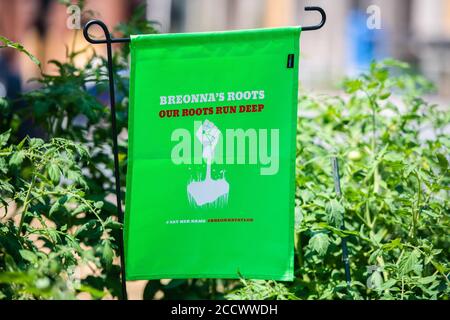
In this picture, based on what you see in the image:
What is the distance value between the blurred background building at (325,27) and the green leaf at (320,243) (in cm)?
1384

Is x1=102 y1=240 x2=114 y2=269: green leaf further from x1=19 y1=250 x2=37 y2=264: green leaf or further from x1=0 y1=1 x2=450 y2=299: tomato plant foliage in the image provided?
x1=19 y1=250 x2=37 y2=264: green leaf

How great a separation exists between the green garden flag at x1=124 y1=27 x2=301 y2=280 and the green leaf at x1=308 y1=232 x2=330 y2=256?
13cm

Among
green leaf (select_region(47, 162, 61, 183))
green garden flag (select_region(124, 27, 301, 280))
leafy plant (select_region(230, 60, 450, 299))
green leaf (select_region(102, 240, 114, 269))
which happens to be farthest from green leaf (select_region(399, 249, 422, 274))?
green leaf (select_region(47, 162, 61, 183))

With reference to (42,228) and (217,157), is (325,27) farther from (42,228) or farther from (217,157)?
(42,228)

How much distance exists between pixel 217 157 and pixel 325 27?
49.5ft

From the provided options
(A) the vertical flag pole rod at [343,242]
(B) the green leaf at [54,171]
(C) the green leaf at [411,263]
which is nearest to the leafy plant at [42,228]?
(B) the green leaf at [54,171]

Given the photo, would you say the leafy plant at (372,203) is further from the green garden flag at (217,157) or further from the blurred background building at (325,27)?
the blurred background building at (325,27)

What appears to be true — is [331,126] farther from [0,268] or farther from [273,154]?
[0,268]

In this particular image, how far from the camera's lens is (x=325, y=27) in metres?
17.8

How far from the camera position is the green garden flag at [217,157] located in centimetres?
321

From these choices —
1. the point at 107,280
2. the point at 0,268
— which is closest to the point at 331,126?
the point at 107,280

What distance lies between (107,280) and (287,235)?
106 centimetres

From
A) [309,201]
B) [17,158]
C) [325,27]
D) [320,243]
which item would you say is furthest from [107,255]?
[325,27]

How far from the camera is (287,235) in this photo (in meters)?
3.20
